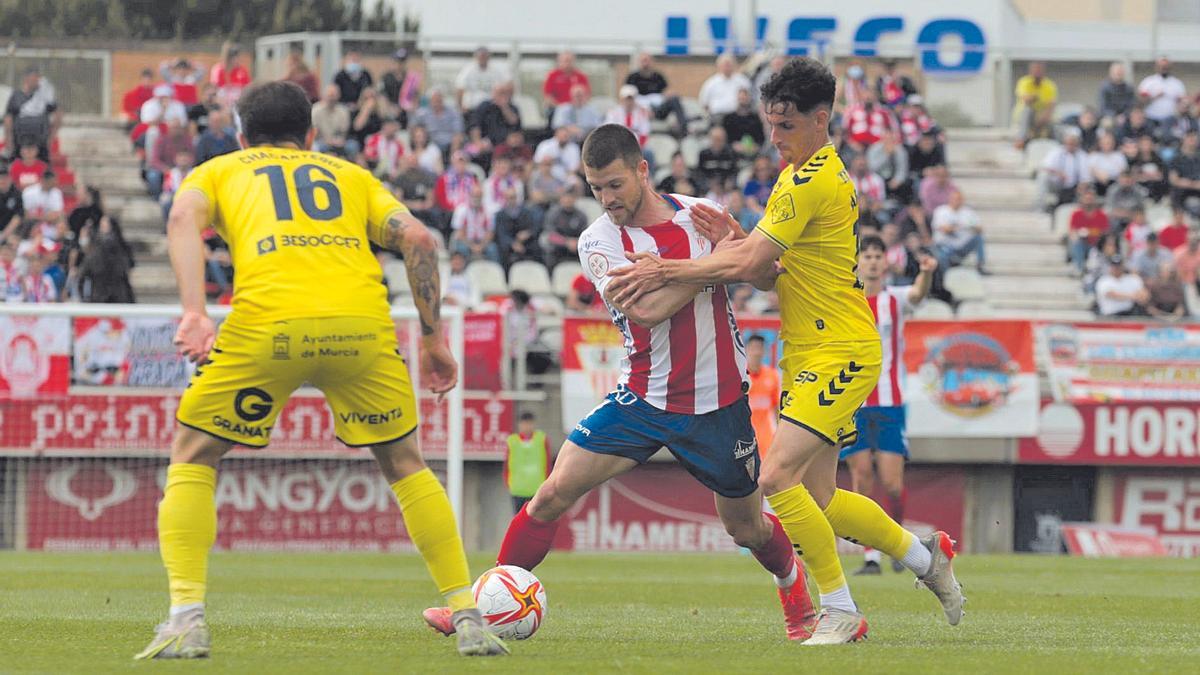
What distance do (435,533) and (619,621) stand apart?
2.67 meters

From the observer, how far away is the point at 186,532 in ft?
21.4

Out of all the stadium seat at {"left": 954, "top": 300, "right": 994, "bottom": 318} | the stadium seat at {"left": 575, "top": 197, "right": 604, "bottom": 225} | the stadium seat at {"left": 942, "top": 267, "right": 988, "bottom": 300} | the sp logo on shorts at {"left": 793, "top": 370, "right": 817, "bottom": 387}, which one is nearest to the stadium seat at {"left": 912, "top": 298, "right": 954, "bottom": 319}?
the stadium seat at {"left": 954, "top": 300, "right": 994, "bottom": 318}

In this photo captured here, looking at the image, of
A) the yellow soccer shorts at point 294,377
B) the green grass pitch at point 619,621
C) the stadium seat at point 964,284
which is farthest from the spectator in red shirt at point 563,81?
the yellow soccer shorts at point 294,377

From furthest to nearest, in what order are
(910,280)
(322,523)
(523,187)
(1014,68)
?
1. (1014,68)
2. (523,187)
3. (910,280)
4. (322,523)

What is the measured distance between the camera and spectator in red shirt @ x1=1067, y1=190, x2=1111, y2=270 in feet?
82.3

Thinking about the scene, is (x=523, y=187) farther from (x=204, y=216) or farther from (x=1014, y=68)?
(x=204, y=216)

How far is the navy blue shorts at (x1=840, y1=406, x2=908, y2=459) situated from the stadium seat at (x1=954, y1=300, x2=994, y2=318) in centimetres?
917

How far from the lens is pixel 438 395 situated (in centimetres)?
682

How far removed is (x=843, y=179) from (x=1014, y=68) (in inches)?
847

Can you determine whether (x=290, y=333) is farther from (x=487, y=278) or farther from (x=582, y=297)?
(x=487, y=278)

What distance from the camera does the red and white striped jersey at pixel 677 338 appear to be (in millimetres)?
7887

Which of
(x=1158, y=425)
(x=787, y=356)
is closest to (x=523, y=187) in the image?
(x=1158, y=425)

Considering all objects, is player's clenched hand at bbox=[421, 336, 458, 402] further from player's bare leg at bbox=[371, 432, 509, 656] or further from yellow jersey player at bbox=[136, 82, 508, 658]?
player's bare leg at bbox=[371, 432, 509, 656]

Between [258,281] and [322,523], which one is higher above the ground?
[258,281]
